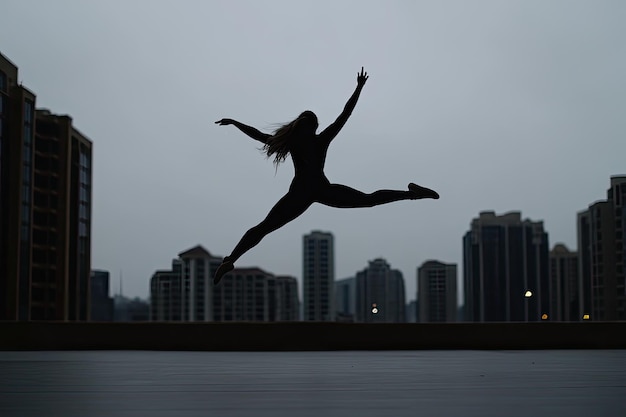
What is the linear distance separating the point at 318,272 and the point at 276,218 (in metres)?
157

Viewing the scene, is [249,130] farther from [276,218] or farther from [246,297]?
A: [246,297]

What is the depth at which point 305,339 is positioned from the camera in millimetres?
11156

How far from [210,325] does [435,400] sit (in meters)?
7.76

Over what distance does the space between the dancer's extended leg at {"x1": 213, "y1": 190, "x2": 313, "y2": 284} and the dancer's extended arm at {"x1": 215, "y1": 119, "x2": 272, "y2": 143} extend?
2.13ft

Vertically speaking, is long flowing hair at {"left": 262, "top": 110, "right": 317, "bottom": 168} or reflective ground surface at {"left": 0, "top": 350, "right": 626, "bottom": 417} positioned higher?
long flowing hair at {"left": 262, "top": 110, "right": 317, "bottom": 168}

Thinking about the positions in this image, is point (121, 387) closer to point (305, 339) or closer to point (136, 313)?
point (305, 339)

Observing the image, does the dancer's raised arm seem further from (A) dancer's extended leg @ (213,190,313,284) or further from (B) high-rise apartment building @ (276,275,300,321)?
(B) high-rise apartment building @ (276,275,300,321)

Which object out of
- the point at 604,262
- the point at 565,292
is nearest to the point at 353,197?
the point at 604,262

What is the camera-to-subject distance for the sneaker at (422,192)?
23.0ft

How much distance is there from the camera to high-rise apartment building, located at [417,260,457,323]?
179 ft

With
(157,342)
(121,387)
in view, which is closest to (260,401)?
(121,387)

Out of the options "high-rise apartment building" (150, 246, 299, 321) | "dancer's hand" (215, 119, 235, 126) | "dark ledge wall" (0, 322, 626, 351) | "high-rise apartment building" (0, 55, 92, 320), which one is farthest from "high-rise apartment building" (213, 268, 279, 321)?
"dancer's hand" (215, 119, 235, 126)

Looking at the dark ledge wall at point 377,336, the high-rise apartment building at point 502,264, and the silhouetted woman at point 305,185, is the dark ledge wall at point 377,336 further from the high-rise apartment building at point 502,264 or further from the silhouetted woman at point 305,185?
the high-rise apartment building at point 502,264

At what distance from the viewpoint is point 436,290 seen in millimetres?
59625
